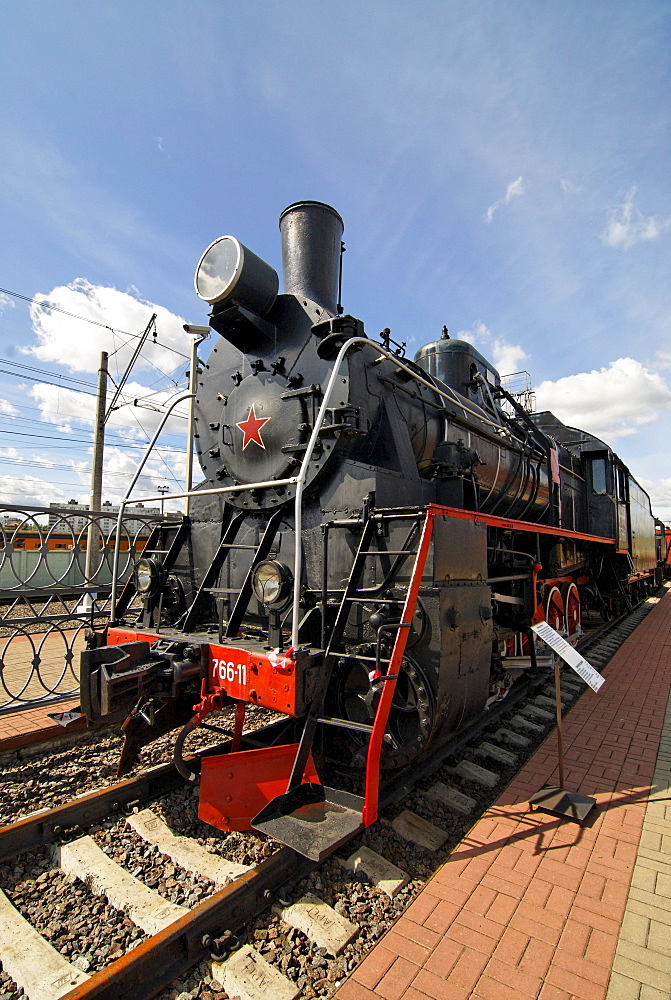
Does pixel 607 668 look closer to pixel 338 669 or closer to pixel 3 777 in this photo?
pixel 338 669

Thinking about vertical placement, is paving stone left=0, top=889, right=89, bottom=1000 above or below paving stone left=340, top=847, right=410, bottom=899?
below

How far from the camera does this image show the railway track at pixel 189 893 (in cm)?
217

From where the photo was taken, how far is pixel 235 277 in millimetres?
4125

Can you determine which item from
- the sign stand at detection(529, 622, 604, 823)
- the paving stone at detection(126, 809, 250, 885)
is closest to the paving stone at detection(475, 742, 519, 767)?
the sign stand at detection(529, 622, 604, 823)

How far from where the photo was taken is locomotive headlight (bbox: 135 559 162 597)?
443 centimetres

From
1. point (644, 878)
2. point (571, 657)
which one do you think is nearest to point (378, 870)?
point (644, 878)

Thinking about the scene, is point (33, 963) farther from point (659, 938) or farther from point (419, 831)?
point (659, 938)

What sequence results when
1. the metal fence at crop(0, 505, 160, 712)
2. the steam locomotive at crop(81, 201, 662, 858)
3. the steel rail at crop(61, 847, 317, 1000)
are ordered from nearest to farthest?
the steel rail at crop(61, 847, 317, 1000), the steam locomotive at crop(81, 201, 662, 858), the metal fence at crop(0, 505, 160, 712)

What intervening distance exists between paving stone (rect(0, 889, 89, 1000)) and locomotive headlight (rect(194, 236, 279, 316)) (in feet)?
13.2

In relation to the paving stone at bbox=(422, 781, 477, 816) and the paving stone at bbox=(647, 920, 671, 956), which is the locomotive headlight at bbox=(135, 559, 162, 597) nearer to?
the paving stone at bbox=(422, 781, 477, 816)

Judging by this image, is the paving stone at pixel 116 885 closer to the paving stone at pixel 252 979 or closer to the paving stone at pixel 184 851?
the paving stone at pixel 184 851

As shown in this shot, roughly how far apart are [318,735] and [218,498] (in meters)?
2.14

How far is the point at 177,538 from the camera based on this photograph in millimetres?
4727

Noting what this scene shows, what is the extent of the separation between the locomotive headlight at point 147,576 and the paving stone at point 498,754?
2997 mm
